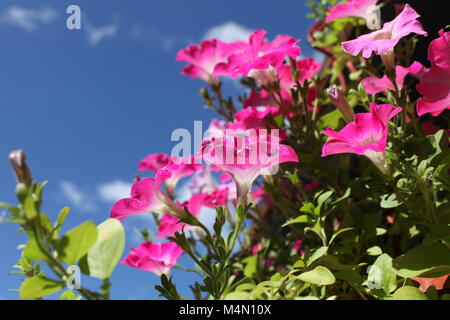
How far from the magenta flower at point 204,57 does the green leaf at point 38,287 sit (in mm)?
740

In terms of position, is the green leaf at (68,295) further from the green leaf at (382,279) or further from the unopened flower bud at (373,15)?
the unopened flower bud at (373,15)

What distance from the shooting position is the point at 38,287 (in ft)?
1.42

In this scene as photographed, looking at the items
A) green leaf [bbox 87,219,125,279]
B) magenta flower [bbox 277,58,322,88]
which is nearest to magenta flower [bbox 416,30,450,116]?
magenta flower [bbox 277,58,322,88]

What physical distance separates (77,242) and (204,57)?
2.62 ft

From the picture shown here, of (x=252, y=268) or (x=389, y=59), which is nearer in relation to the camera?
(x=389, y=59)

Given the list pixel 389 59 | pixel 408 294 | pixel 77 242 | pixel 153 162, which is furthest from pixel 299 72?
pixel 77 242

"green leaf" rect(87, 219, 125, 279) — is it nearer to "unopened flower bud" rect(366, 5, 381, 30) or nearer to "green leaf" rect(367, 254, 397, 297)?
"green leaf" rect(367, 254, 397, 297)

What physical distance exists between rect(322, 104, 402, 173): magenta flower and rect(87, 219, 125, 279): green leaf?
0.30 metres

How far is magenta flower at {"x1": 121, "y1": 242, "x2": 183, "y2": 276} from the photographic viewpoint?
2.91ft

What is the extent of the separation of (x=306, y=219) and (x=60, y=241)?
1.45 feet

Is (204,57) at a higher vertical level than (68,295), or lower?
higher

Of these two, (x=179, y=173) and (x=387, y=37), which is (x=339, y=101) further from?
(x=179, y=173)

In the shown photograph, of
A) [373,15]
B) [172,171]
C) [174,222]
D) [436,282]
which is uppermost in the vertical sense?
[373,15]

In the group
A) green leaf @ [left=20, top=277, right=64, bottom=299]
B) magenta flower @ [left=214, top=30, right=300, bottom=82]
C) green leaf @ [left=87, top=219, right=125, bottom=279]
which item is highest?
magenta flower @ [left=214, top=30, right=300, bottom=82]
